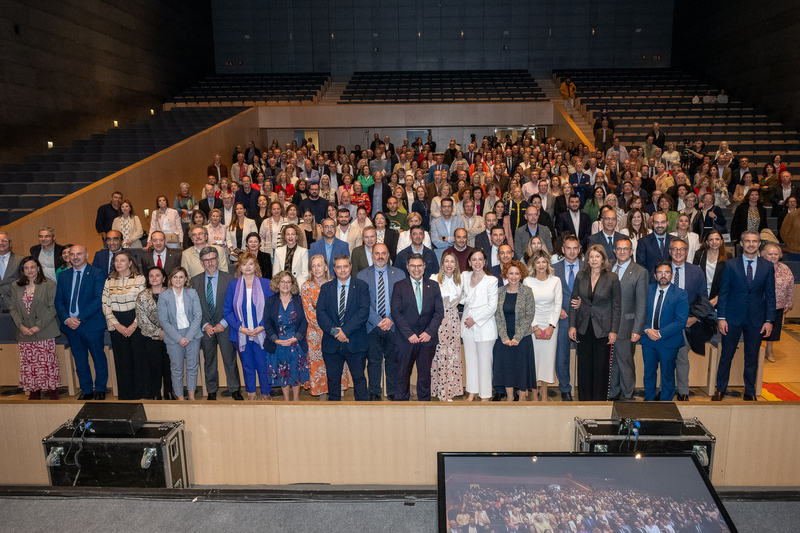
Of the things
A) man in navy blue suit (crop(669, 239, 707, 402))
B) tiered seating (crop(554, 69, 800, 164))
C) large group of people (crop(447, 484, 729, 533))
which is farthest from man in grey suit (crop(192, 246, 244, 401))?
tiered seating (crop(554, 69, 800, 164))

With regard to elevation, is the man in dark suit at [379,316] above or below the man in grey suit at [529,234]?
below

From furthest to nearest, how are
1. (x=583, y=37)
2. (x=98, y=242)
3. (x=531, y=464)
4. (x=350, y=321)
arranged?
(x=583, y=37) → (x=98, y=242) → (x=350, y=321) → (x=531, y=464)

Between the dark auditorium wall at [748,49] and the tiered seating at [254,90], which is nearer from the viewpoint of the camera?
the dark auditorium wall at [748,49]

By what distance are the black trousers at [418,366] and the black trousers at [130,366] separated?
2200 millimetres

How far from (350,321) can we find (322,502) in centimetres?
199

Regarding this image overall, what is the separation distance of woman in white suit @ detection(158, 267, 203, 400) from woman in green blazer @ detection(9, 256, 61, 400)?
1.20m

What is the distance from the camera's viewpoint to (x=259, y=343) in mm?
4430

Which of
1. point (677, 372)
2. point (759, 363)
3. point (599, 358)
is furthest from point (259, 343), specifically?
point (759, 363)

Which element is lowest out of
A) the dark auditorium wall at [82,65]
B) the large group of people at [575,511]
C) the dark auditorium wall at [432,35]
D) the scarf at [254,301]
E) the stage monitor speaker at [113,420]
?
the large group of people at [575,511]

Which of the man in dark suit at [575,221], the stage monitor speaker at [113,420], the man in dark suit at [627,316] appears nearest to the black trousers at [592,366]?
the man in dark suit at [627,316]

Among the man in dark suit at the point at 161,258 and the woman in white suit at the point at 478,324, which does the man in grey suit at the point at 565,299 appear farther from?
the man in dark suit at the point at 161,258

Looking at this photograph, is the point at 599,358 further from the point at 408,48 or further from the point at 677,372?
the point at 408,48

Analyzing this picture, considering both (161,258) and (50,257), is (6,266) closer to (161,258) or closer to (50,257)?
(50,257)

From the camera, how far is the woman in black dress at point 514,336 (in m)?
4.25
